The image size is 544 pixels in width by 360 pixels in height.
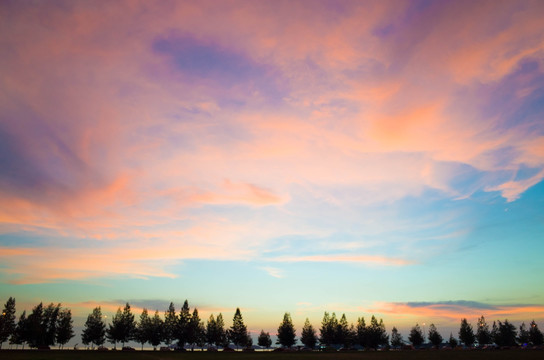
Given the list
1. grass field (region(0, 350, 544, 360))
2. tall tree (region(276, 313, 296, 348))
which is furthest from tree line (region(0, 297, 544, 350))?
grass field (region(0, 350, 544, 360))

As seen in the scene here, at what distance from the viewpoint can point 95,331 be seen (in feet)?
388

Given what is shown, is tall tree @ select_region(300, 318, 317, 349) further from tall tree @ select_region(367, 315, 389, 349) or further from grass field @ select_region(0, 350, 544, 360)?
grass field @ select_region(0, 350, 544, 360)

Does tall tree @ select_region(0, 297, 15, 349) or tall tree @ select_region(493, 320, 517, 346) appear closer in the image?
tall tree @ select_region(0, 297, 15, 349)

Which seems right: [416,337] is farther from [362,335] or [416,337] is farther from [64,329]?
[64,329]

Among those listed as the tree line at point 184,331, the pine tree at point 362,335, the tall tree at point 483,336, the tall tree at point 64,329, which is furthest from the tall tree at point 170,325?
the tall tree at point 483,336

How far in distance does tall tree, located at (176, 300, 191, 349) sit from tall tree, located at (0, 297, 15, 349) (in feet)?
163

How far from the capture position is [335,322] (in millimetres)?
154500

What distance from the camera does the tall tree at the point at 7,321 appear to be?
107m

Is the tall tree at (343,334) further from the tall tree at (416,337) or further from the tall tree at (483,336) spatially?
the tall tree at (483,336)

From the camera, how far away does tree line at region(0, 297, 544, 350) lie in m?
112

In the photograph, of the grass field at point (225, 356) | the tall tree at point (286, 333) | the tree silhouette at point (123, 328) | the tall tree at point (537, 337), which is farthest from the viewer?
the tall tree at point (537, 337)

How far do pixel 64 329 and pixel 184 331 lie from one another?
123 feet

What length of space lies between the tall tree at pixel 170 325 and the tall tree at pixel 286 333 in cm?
3917

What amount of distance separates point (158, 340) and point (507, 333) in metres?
144
